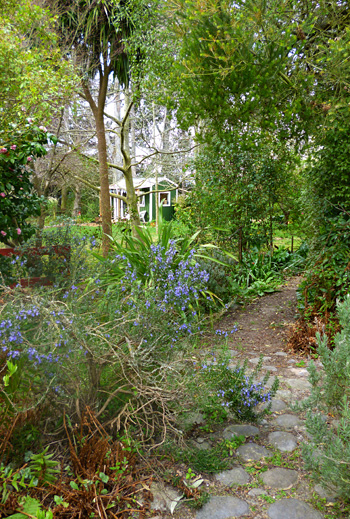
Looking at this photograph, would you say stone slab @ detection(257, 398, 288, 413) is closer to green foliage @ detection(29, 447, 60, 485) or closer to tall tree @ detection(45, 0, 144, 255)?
green foliage @ detection(29, 447, 60, 485)

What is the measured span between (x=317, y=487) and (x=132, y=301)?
1.45 meters

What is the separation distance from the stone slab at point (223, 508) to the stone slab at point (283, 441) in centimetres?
51

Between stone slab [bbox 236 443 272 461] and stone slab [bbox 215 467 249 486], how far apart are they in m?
0.11

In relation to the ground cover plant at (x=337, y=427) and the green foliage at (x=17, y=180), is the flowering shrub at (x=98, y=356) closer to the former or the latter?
the ground cover plant at (x=337, y=427)

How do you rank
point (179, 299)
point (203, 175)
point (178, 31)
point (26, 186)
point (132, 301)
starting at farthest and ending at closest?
point (203, 175), point (26, 186), point (178, 31), point (179, 299), point (132, 301)

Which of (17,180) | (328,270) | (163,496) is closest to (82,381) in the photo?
(163,496)

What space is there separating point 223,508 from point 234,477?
0.75 feet

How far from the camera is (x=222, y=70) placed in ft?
9.79

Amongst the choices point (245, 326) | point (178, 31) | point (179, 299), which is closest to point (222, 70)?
point (178, 31)

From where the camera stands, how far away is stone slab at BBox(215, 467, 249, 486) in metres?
2.02

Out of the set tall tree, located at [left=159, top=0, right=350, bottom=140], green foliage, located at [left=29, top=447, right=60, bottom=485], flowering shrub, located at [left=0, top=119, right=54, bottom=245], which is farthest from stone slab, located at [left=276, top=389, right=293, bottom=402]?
flowering shrub, located at [left=0, top=119, right=54, bottom=245]

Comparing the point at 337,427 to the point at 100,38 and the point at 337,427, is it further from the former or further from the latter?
the point at 100,38

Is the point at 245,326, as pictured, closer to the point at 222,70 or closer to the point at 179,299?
the point at 179,299

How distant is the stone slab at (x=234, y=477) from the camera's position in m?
2.02
